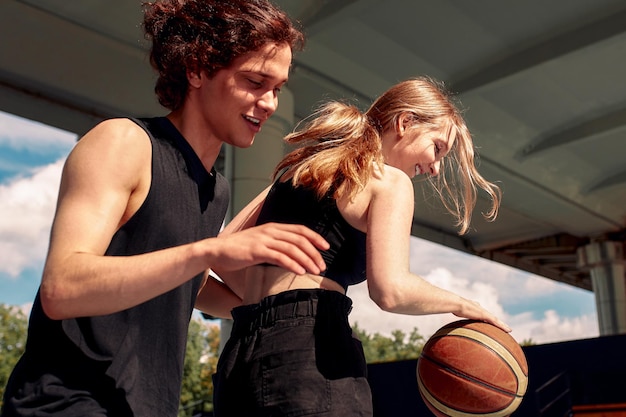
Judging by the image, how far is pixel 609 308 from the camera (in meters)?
20.1

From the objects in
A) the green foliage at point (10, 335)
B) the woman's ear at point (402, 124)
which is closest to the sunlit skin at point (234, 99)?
the woman's ear at point (402, 124)

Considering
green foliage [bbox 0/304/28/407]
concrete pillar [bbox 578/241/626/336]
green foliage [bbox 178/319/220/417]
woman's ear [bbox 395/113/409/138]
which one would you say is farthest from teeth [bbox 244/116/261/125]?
green foliage [bbox 0/304/28/407]

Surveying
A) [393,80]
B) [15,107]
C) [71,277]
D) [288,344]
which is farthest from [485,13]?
[71,277]

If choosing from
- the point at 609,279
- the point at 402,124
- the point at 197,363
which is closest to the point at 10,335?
the point at 197,363

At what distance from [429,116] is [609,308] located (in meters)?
19.2

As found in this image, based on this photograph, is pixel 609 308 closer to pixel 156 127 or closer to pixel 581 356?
pixel 581 356

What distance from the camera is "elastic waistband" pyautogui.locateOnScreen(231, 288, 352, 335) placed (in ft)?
7.64

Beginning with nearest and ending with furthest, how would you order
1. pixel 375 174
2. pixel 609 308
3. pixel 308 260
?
pixel 308 260
pixel 375 174
pixel 609 308

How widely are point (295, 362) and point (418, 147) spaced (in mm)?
1073

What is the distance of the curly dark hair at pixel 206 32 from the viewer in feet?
6.50

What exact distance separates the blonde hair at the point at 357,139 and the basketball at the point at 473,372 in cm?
53

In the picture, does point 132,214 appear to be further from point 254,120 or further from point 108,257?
point 254,120

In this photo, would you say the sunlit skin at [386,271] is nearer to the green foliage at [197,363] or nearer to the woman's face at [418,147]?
the woman's face at [418,147]

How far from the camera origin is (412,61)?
1090 centimetres
